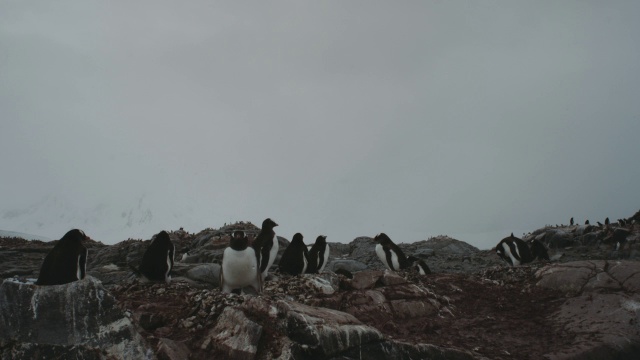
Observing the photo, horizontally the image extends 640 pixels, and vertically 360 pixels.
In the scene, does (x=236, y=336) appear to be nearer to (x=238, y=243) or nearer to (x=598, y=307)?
(x=238, y=243)

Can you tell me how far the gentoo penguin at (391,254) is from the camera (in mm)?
16547

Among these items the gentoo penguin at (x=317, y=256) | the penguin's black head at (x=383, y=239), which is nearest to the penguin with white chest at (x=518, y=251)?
the penguin's black head at (x=383, y=239)

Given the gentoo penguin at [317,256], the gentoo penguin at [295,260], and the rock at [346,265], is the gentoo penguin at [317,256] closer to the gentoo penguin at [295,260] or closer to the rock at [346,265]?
the gentoo penguin at [295,260]

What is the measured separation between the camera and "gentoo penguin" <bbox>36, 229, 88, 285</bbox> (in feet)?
24.6

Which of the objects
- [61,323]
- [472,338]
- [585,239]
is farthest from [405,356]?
[585,239]

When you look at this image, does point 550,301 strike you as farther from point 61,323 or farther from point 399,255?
point 61,323

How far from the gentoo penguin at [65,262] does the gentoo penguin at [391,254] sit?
10.7 meters

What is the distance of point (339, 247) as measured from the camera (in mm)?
26359

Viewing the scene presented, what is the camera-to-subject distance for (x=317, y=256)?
13.8m

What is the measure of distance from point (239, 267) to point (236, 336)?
276cm

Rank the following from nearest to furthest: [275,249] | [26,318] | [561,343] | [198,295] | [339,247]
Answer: [26,318], [198,295], [561,343], [275,249], [339,247]

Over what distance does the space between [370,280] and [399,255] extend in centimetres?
638

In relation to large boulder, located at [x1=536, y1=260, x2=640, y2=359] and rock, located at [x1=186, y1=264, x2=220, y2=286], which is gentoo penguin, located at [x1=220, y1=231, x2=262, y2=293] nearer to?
rock, located at [x1=186, y1=264, x2=220, y2=286]

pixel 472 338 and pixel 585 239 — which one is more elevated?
pixel 585 239
